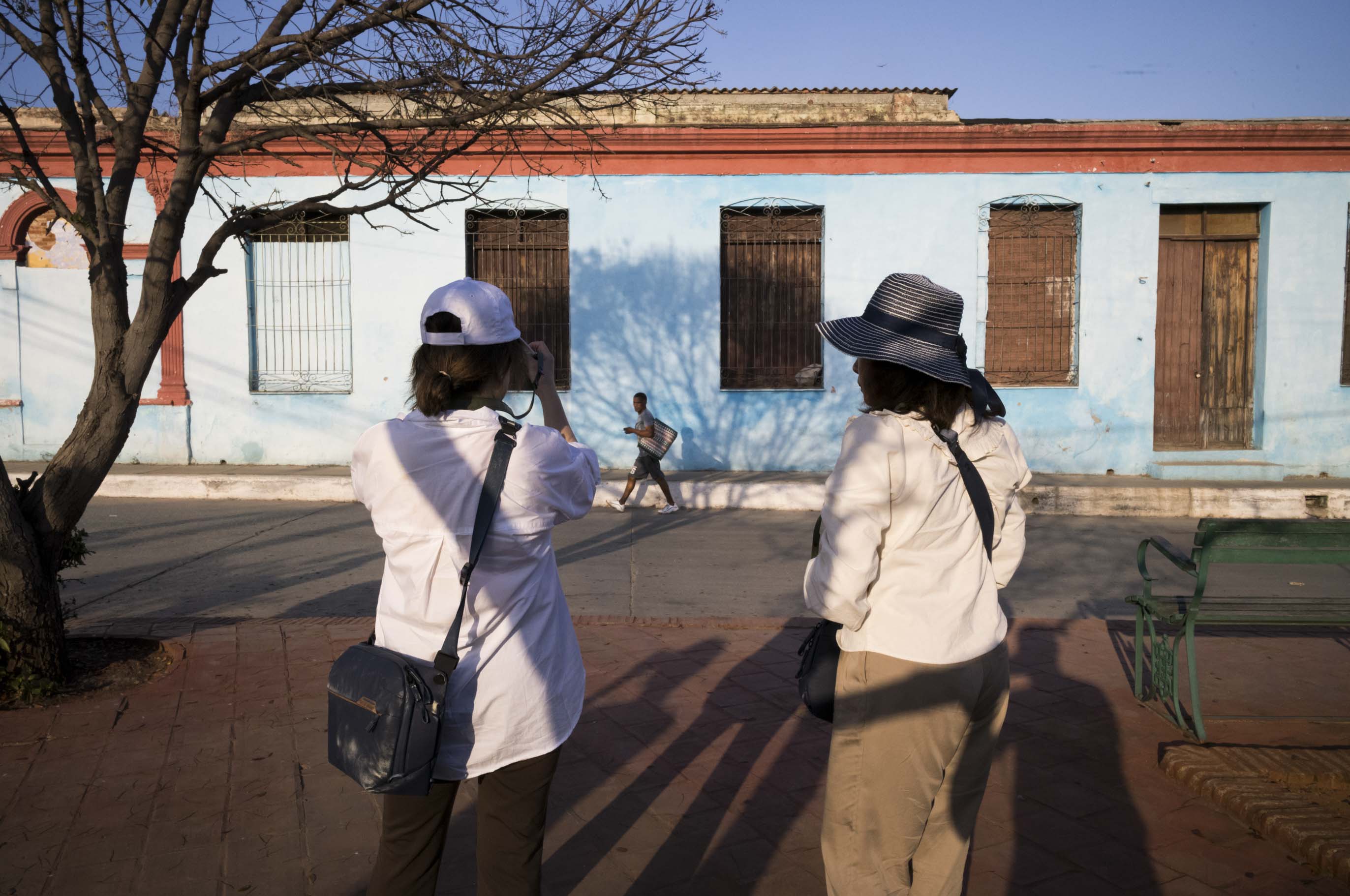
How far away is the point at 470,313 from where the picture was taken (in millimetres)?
2182

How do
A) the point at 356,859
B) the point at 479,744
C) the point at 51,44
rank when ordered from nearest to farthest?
1. the point at 479,744
2. the point at 356,859
3. the point at 51,44

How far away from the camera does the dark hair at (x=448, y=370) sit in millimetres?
2178

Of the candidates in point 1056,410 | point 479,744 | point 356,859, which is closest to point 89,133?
point 356,859

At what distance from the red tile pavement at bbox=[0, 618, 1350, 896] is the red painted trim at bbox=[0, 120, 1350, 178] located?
883 centimetres

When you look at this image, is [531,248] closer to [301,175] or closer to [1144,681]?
[301,175]

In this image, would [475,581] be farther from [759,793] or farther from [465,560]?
[759,793]

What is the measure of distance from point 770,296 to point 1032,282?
3.39 m

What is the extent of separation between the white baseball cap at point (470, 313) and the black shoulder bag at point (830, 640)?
888mm

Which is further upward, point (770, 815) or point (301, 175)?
point (301, 175)

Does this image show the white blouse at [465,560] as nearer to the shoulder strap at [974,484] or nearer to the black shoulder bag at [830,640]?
the black shoulder bag at [830,640]

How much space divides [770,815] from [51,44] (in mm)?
4686

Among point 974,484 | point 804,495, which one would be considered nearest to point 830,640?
point 974,484

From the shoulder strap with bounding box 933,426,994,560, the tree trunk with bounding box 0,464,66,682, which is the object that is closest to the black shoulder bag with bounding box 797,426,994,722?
the shoulder strap with bounding box 933,426,994,560

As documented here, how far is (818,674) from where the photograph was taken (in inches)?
94.7
